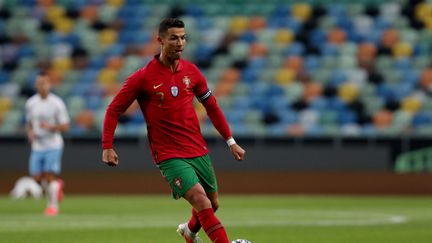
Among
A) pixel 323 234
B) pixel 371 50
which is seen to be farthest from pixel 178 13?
pixel 323 234

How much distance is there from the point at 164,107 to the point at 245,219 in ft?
22.5

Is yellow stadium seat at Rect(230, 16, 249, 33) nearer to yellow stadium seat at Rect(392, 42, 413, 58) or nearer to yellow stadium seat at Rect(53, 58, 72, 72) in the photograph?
yellow stadium seat at Rect(392, 42, 413, 58)

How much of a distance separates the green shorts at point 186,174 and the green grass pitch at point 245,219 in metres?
2.44

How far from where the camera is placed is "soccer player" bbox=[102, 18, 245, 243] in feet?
30.8

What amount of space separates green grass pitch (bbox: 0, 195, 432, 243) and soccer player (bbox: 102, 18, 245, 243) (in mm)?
2670

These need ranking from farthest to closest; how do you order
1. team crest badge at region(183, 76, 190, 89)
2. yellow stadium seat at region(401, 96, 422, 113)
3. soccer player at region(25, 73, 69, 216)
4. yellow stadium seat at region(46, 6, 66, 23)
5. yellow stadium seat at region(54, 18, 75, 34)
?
yellow stadium seat at region(46, 6, 66, 23) < yellow stadium seat at region(54, 18, 75, 34) < yellow stadium seat at region(401, 96, 422, 113) < soccer player at region(25, 73, 69, 216) < team crest badge at region(183, 76, 190, 89)

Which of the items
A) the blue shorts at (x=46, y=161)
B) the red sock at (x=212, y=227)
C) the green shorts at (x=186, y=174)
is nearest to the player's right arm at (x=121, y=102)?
the green shorts at (x=186, y=174)

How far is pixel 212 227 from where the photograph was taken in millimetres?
9172

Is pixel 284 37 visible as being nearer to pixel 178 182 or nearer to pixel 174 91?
pixel 174 91

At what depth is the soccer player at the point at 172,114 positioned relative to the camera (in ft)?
30.8

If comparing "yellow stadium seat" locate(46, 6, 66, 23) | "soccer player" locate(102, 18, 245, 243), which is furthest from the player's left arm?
"yellow stadium seat" locate(46, 6, 66, 23)

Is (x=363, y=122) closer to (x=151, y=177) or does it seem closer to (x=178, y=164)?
(x=151, y=177)

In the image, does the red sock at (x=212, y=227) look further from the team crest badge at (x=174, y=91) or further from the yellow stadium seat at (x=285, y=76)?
the yellow stadium seat at (x=285, y=76)

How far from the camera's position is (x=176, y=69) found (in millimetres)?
9672
